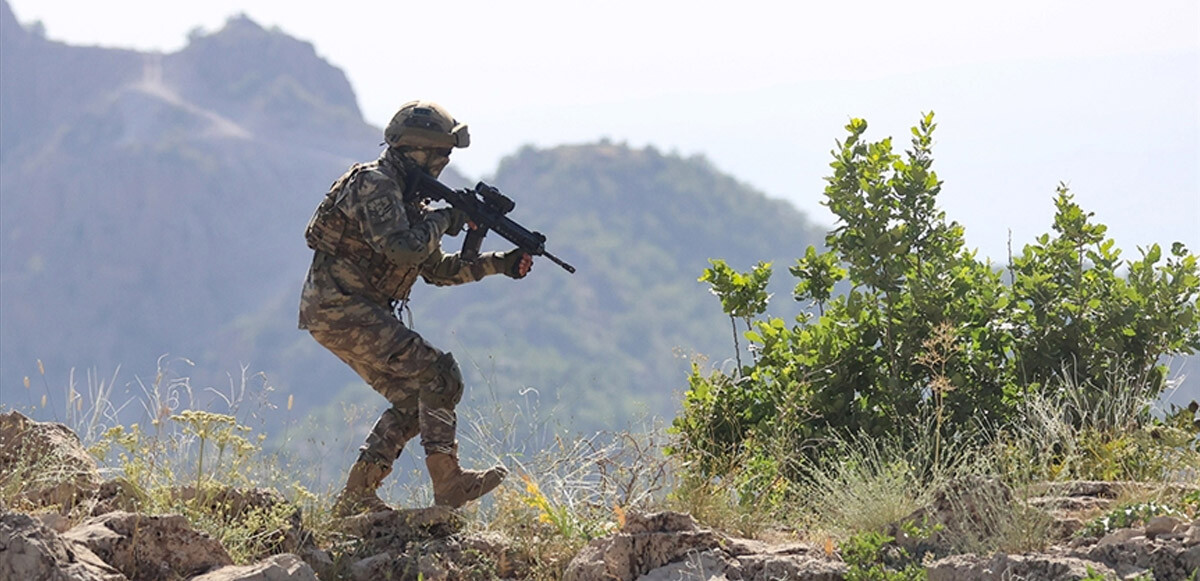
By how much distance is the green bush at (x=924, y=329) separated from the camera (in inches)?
280

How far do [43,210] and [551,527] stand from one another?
185336 mm

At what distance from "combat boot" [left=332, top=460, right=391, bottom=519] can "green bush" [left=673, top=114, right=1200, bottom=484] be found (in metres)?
1.67

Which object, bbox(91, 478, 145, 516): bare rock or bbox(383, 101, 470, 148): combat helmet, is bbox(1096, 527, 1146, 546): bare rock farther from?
bbox(91, 478, 145, 516): bare rock

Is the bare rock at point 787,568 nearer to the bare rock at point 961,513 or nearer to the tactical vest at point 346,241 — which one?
the bare rock at point 961,513

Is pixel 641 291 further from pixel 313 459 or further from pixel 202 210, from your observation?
pixel 313 459

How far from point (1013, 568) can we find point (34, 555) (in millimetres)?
3404

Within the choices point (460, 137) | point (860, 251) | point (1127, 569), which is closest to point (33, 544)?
point (460, 137)

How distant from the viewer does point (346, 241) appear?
634 centimetres

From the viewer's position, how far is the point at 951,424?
23.4 feet

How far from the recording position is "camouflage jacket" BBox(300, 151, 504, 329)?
6.10m

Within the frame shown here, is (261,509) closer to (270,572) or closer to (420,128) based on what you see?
(270,572)

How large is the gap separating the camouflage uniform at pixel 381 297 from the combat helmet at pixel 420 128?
0.10 m

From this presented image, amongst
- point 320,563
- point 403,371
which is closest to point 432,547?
point 320,563

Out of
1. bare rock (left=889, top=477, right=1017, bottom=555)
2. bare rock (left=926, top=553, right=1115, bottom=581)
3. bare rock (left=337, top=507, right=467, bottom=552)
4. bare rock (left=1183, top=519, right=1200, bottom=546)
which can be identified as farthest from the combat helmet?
bare rock (left=1183, top=519, right=1200, bottom=546)
